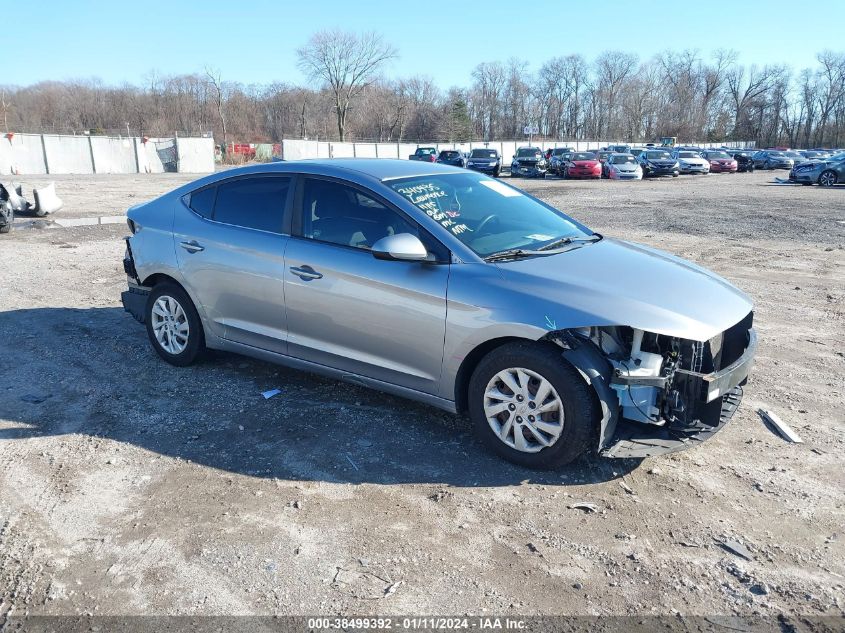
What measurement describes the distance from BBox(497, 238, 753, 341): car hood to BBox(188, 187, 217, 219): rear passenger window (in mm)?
2639

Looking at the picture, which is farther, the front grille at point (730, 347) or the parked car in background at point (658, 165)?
the parked car in background at point (658, 165)

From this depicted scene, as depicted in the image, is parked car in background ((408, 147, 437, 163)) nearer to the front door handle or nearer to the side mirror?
the front door handle

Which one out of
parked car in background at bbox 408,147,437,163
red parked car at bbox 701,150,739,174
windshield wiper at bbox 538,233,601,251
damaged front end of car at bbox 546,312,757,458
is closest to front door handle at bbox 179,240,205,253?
windshield wiper at bbox 538,233,601,251

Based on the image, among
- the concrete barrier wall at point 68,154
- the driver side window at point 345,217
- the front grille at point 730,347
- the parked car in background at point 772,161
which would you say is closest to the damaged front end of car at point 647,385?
the front grille at point 730,347

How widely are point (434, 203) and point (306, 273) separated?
101 cm

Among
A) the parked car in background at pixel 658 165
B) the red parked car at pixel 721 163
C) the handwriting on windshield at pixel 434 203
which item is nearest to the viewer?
the handwriting on windshield at pixel 434 203

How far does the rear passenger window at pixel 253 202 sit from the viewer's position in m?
4.89

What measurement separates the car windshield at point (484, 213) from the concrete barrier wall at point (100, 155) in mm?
40078

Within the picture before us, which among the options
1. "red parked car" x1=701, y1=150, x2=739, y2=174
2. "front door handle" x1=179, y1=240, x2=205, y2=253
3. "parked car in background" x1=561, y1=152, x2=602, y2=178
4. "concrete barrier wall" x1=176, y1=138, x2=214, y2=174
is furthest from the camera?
"red parked car" x1=701, y1=150, x2=739, y2=174

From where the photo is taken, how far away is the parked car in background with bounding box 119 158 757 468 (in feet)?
11.8

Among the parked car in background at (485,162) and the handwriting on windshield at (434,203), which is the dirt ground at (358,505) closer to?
the handwriting on windshield at (434,203)

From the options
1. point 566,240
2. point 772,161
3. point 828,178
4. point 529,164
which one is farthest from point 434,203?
point 772,161

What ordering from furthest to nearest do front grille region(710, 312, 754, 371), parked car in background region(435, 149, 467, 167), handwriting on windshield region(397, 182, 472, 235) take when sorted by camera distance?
parked car in background region(435, 149, 467, 167) → handwriting on windshield region(397, 182, 472, 235) → front grille region(710, 312, 754, 371)

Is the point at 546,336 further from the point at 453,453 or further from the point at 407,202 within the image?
the point at 407,202
